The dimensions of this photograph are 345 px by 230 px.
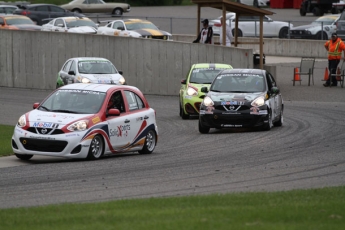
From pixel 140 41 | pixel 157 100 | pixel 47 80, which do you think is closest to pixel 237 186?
pixel 157 100

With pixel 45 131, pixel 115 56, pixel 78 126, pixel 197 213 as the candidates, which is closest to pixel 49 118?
pixel 45 131

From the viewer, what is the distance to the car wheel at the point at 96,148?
51.0 feet

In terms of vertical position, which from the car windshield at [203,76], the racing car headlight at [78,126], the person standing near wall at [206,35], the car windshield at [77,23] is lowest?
the racing car headlight at [78,126]

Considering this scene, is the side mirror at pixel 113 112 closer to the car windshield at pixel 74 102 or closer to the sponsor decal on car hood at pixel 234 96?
the car windshield at pixel 74 102

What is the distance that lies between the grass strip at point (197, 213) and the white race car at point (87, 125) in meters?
4.98

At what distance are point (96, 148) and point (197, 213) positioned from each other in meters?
6.74

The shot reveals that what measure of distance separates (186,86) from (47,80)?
1277cm

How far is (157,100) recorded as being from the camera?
31922 mm

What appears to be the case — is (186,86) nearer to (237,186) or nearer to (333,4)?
(237,186)

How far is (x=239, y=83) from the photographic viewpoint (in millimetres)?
21625

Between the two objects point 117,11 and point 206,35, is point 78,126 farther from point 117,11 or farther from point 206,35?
point 117,11

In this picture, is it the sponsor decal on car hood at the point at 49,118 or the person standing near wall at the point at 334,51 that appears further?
the person standing near wall at the point at 334,51

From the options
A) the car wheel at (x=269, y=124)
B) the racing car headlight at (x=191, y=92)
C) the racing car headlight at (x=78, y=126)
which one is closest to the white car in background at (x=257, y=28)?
the racing car headlight at (x=191, y=92)

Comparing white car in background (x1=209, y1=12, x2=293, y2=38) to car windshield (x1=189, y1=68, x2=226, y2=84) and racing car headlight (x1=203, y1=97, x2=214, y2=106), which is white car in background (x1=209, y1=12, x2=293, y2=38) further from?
racing car headlight (x1=203, y1=97, x2=214, y2=106)
